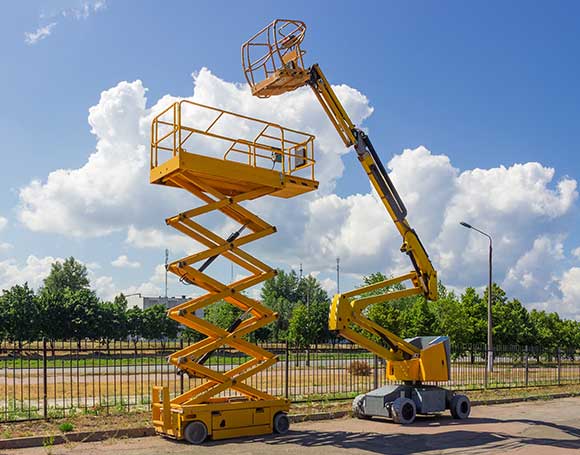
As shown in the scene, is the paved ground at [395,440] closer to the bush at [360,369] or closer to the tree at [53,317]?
the bush at [360,369]

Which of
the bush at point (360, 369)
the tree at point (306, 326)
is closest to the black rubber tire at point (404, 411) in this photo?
the bush at point (360, 369)

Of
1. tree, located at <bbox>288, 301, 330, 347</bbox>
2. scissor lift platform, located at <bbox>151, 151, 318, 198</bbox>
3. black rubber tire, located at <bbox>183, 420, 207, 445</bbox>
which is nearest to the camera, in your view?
black rubber tire, located at <bbox>183, 420, 207, 445</bbox>

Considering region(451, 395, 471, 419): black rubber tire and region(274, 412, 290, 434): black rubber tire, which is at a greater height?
region(274, 412, 290, 434): black rubber tire

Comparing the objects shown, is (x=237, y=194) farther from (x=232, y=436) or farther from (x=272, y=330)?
(x=272, y=330)

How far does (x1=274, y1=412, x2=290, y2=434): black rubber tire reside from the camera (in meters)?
14.1

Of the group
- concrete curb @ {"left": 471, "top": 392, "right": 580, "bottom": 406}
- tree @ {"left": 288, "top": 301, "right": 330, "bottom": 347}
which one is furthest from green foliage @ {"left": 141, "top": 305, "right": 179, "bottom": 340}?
concrete curb @ {"left": 471, "top": 392, "right": 580, "bottom": 406}

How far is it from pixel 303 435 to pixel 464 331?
3467cm

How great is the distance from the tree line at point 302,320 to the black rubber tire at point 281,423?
2626 cm

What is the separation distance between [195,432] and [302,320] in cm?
5338

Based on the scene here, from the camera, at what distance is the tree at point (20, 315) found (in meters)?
54.6

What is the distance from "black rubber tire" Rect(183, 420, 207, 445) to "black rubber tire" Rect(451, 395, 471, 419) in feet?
22.3

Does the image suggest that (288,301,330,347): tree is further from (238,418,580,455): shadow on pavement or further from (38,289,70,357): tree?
(238,418,580,455): shadow on pavement

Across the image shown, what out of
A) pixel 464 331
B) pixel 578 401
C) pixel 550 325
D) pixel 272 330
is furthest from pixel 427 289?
pixel 272 330

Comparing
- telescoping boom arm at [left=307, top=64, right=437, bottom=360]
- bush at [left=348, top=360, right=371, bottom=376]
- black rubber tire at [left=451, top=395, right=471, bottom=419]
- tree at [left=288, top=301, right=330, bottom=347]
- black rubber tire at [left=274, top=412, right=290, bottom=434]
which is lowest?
tree at [left=288, top=301, right=330, bottom=347]
